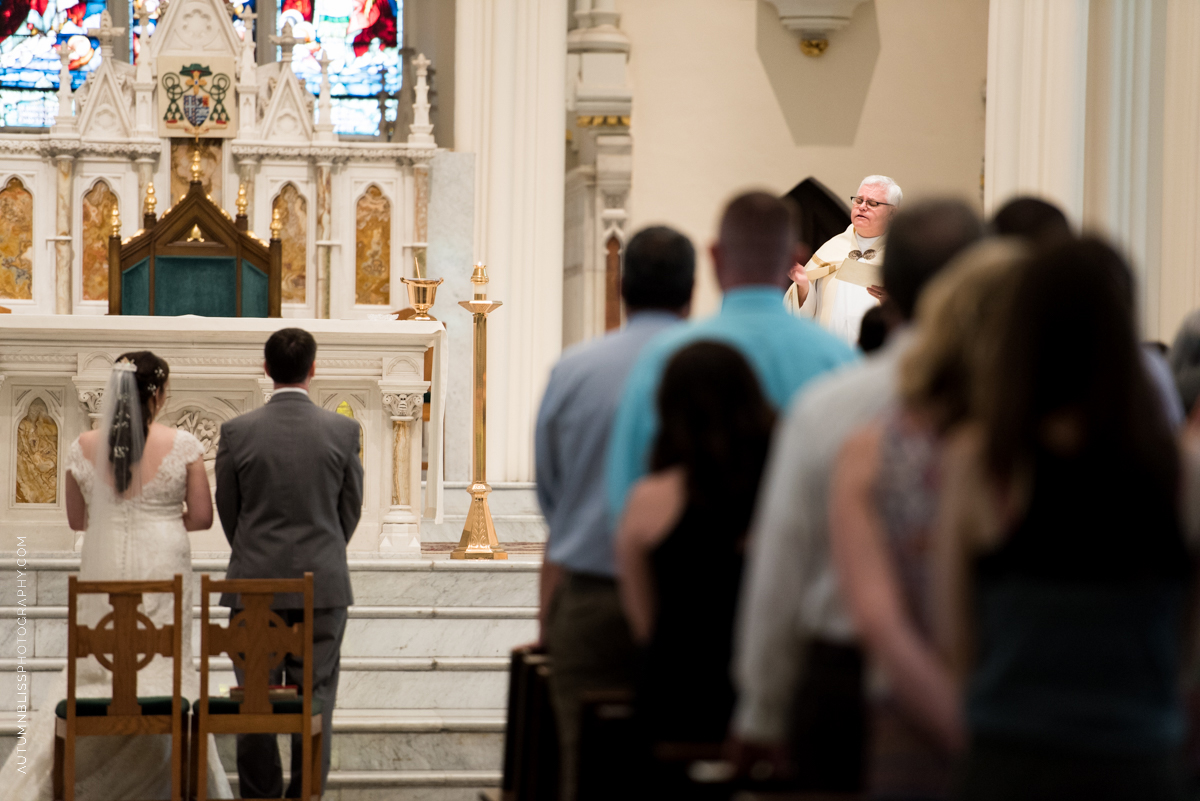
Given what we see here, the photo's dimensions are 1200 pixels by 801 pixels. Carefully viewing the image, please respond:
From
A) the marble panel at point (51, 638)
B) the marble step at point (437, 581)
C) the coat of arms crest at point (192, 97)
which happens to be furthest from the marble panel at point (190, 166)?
the marble panel at point (51, 638)

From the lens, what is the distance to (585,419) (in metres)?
3.47

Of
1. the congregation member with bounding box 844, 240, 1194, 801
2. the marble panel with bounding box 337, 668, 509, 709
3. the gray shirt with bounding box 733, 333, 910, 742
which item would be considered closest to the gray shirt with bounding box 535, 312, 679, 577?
the gray shirt with bounding box 733, 333, 910, 742

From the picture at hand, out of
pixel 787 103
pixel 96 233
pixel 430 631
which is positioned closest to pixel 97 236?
pixel 96 233

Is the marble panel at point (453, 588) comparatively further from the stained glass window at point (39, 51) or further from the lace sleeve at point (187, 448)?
the stained glass window at point (39, 51)

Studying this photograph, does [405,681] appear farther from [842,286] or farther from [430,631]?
[842,286]

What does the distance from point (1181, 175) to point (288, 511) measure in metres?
6.42

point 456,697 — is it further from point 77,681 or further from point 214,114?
point 214,114

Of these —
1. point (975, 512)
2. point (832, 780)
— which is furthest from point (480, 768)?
point (975, 512)

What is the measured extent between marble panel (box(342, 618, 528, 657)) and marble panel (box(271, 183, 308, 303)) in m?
4.26

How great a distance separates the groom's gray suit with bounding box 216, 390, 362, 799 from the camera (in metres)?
5.33

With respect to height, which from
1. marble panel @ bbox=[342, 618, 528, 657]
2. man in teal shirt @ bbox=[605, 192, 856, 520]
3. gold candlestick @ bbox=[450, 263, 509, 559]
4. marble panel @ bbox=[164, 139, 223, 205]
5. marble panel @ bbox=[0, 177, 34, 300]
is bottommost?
marble panel @ bbox=[342, 618, 528, 657]

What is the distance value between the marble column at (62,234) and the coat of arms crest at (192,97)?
0.73 meters

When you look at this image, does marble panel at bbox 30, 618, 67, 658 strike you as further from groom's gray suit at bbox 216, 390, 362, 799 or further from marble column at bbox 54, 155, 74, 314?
marble column at bbox 54, 155, 74, 314

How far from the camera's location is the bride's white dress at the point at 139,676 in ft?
17.5
